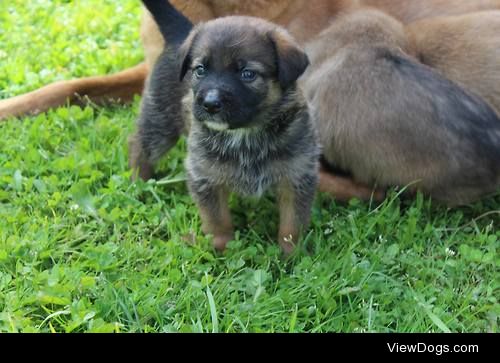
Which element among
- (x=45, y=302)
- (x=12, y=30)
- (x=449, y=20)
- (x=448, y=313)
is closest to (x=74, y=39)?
(x=12, y=30)

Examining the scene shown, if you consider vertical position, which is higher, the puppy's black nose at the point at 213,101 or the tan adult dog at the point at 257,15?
the puppy's black nose at the point at 213,101

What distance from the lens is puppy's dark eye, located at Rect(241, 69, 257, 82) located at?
316 centimetres

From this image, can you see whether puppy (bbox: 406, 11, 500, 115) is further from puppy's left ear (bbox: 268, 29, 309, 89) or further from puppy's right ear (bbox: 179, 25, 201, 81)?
puppy's right ear (bbox: 179, 25, 201, 81)

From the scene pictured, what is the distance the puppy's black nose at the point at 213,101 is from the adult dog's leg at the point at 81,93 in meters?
1.99

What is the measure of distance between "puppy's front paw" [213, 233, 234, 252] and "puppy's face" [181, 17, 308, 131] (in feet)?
1.82

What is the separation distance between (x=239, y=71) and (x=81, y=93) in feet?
6.69

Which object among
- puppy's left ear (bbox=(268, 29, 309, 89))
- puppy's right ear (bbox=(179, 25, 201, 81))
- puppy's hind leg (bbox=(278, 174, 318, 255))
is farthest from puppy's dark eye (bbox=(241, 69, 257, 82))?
puppy's hind leg (bbox=(278, 174, 318, 255))

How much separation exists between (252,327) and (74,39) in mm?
3510

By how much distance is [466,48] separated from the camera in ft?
13.9

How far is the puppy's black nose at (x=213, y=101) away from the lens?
3.06m

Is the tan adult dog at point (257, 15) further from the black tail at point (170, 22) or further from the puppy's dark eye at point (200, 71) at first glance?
the puppy's dark eye at point (200, 71)

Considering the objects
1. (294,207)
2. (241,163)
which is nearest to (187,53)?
(241,163)

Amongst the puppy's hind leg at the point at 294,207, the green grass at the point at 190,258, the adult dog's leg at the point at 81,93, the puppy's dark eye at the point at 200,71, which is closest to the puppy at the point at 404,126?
the green grass at the point at 190,258

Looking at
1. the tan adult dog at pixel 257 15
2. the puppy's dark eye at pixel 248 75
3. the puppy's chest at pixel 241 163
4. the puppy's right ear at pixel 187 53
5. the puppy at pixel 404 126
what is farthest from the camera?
the tan adult dog at pixel 257 15
